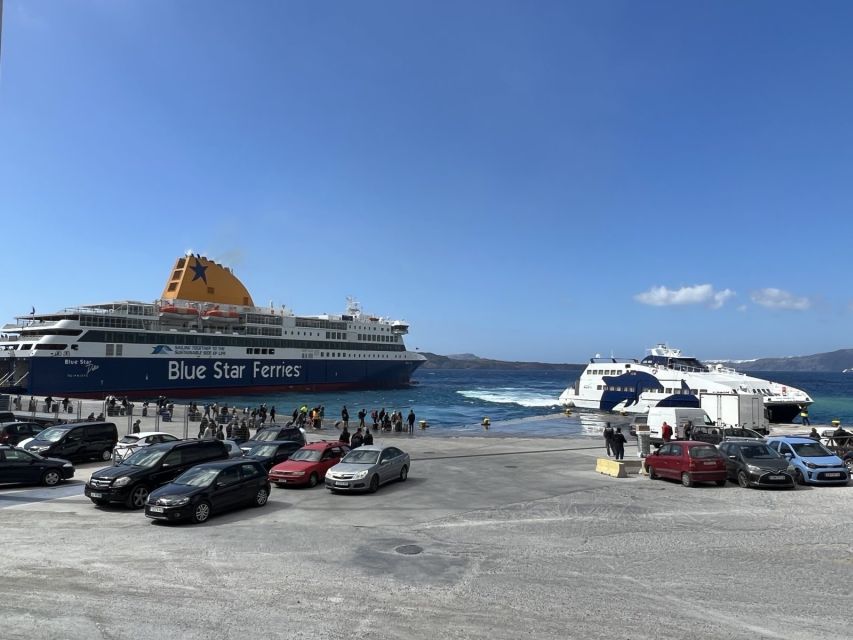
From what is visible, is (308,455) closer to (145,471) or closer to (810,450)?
(145,471)

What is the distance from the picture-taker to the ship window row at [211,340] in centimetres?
6212

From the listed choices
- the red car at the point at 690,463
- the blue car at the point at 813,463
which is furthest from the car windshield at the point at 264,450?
the blue car at the point at 813,463

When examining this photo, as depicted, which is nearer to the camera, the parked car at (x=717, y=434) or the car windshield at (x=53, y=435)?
the car windshield at (x=53, y=435)

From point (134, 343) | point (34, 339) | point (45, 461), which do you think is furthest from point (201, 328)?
point (45, 461)

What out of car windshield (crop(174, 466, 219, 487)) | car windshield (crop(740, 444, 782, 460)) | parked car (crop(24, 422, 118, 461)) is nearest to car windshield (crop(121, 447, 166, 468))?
car windshield (crop(174, 466, 219, 487))

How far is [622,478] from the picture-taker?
18.0 meters

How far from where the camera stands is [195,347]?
69.0 metres

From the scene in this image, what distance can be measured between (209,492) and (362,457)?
4983 millimetres

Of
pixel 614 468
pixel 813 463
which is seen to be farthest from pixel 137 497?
pixel 813 463

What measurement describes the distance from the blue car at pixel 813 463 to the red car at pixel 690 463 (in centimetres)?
213

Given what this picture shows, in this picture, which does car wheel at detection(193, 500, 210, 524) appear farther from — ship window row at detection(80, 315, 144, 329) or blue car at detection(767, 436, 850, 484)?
ship window row at detection(80, 315, 144, 329)

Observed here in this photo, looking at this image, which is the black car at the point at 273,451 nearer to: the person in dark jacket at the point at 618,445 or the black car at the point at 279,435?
the black car at the point at 279,435

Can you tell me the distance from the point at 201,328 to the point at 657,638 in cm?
7287

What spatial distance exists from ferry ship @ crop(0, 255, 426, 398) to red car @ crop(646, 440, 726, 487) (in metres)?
60.5
